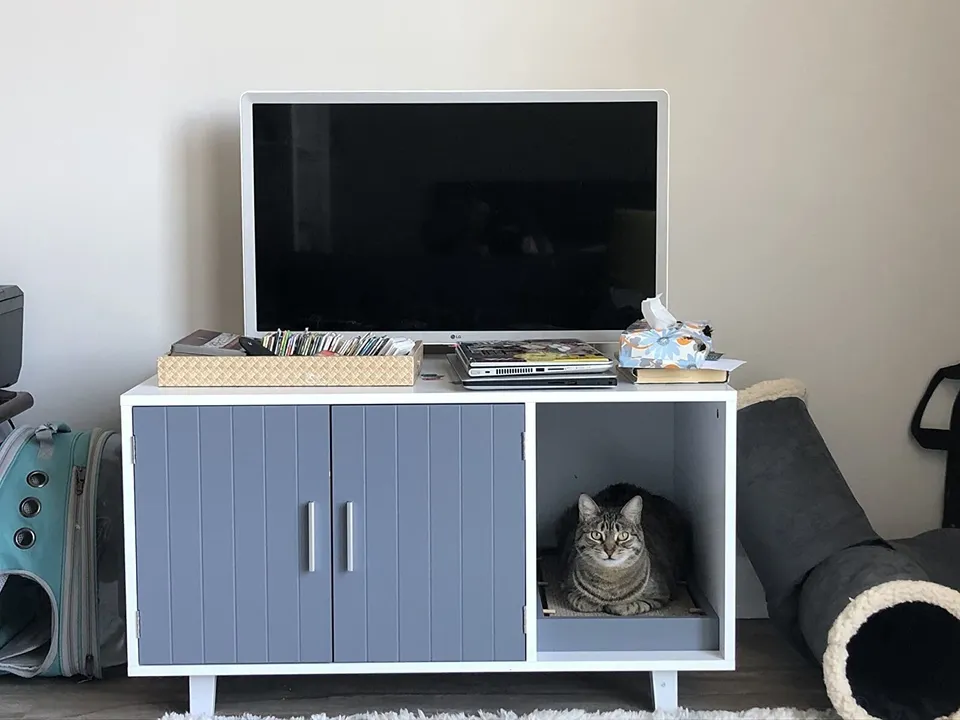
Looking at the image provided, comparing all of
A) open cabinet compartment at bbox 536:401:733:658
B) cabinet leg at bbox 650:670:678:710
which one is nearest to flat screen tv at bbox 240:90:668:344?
open cabinet compartment at bbox 536:401:733:658

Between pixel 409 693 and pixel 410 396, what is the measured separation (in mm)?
644

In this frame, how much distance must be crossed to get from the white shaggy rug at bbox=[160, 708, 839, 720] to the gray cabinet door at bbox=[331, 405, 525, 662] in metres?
0.11

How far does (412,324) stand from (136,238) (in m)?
0.69

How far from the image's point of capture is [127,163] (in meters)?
2.33

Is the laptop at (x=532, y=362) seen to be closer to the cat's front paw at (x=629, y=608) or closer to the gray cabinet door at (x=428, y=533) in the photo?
the gray cabinet door at (x=428, y=533)

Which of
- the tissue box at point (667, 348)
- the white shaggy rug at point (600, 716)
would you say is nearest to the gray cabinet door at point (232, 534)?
the white shaggy rug at point (600, 716)

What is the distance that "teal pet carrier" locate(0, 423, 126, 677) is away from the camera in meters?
2.07

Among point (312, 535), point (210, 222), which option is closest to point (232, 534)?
point (312, 535)

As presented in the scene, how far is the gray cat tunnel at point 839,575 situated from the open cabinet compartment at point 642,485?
147 mm

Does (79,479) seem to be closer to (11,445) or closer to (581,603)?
(11,445)

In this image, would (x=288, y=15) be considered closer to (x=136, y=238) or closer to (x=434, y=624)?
(x=136, y=238)

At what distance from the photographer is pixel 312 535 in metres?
1.88

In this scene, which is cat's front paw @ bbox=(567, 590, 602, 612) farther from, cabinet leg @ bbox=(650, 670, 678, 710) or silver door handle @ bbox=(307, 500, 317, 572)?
silver door handle @ bbox=(307, 500, 317, 572)

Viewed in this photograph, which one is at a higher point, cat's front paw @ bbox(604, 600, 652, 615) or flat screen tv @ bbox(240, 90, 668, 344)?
flat screen tv @ bbox(240, 90, 668, 344)
